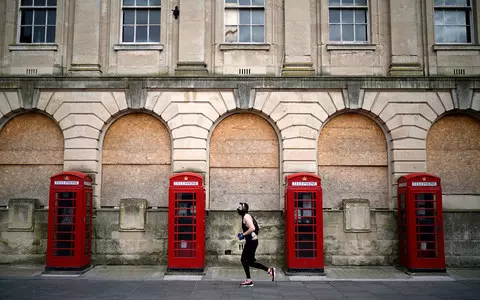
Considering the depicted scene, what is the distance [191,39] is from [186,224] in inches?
237

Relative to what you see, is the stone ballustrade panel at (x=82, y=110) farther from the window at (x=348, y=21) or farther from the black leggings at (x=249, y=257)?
the window at (x=348, y=21)

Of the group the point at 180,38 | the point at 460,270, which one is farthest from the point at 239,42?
the point at 460,270

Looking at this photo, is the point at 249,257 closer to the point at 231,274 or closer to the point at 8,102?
the point at 231,274

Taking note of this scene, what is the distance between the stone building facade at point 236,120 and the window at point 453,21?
434 mm

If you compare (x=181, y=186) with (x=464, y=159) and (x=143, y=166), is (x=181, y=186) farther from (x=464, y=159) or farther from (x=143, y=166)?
(x=464, y=159)

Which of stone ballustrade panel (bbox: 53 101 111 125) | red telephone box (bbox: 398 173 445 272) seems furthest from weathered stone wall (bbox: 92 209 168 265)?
red telephone box (bbox: 398 173 445 272)

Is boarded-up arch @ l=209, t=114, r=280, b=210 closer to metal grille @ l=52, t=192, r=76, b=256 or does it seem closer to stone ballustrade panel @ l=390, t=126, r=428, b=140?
stone ballustrade panel @ l=390, t=126, r=428, b=140

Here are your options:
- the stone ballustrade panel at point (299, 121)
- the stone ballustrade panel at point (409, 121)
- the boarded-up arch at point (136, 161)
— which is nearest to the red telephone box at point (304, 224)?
the stone ballustrade panel at point (299, 121)

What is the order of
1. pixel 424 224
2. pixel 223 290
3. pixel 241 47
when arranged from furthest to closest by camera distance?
pixel 241 47 < pixel 424 224 < pixel 223 290

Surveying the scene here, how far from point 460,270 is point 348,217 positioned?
3.59m

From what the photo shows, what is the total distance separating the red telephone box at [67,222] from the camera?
11.9m

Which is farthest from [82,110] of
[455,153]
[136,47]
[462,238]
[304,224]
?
[462,238]

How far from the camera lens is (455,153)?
13.7 m

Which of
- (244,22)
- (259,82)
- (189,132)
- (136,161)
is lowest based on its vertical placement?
(136,161)
